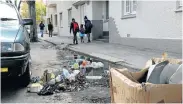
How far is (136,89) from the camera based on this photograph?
2230mm

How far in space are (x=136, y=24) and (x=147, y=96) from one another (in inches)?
447

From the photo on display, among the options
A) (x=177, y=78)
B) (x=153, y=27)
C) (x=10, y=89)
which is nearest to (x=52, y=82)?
(x=10, y=89)

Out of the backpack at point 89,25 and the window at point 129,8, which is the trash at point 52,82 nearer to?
the window at point 129,8

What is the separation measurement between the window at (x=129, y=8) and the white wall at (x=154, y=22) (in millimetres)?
226

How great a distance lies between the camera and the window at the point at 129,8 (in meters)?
13.9

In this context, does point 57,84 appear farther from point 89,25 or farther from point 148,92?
point 89,25

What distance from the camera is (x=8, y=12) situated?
6121mm

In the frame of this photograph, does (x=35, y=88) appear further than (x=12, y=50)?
Yes

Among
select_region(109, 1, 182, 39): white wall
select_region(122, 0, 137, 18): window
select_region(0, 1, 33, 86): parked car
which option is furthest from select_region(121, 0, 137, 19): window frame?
select_region(0, 1, 33, 86): parked car

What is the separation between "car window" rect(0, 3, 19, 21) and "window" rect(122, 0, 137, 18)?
8.22 metres

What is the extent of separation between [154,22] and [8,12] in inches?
280

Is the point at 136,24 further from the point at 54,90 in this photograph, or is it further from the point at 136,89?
the point at 136,89

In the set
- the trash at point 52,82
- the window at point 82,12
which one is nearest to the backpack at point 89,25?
the window at point 82,12

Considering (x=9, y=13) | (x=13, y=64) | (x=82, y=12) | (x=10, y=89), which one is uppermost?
(x=82, y=12)
